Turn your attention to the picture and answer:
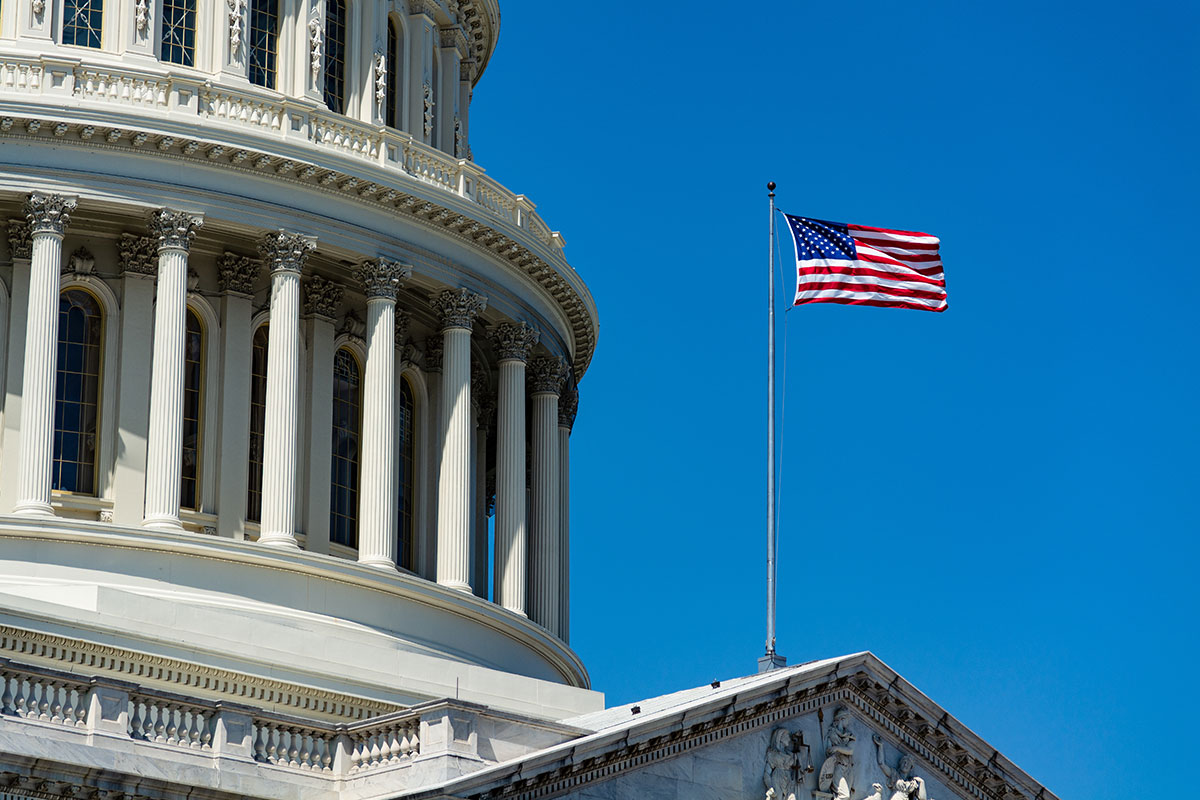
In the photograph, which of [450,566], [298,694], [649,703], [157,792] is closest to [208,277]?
[450,566]

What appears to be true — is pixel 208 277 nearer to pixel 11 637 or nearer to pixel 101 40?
pixel 101 40

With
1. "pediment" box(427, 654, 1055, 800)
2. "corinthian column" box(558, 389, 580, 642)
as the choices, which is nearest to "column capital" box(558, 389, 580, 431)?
"corinthian column" box(558, 389, 580, 642)

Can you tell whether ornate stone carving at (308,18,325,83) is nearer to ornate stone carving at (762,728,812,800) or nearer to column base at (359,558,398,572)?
column base at (359,558,398,572)

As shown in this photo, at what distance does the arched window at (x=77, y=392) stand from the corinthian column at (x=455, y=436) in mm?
7753

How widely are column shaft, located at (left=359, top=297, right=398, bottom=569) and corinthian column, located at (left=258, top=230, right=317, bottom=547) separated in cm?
163

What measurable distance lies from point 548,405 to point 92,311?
1232 cm

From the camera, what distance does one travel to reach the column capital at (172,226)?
2035 inches

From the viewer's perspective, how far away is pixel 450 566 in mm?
54250

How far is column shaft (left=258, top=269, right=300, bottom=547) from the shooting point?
51094 mm

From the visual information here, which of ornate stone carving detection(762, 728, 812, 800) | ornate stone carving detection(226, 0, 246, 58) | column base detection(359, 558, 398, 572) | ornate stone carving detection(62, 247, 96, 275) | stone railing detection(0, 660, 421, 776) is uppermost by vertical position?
ornate stone carving detection(226, 0, 246, 58)

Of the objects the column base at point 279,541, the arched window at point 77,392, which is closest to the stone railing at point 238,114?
the arched window at point 77,392

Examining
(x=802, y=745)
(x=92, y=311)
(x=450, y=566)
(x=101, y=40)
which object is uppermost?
(x=101, y=40)

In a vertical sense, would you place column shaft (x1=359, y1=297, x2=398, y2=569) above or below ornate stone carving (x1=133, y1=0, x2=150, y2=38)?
below

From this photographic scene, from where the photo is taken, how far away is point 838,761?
133 ft
